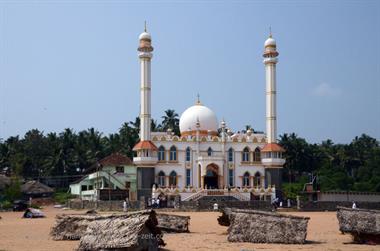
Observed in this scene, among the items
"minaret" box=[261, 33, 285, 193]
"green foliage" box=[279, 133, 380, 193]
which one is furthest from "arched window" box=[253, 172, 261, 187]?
"green foliage" box=[279, 133, 380, 193]

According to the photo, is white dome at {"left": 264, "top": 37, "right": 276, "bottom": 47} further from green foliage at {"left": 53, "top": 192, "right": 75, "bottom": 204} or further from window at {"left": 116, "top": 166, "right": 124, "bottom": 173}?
green foliage at {"left": 53, "top": 192, "right": 75, "bottom": 204}

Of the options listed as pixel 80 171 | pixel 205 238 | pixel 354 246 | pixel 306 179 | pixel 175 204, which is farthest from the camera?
pixel 80 171

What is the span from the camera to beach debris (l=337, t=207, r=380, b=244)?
19547mm

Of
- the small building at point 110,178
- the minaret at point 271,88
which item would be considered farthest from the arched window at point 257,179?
the small building at point 110,178

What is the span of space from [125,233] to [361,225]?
777 cm

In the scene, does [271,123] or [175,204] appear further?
[271,123]

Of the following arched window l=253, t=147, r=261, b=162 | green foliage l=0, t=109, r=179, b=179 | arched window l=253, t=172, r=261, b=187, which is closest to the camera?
arched window l=253, t=172, r=261, b=187

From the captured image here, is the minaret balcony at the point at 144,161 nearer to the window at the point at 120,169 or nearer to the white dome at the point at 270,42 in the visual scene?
the window at the point at 120,169

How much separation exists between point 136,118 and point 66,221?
5223 cm

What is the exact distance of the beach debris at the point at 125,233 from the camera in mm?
15742

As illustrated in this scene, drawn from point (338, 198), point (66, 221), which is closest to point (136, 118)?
point (338, 198)

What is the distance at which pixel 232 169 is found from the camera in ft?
187

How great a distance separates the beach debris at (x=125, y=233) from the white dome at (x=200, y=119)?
40.8 metres

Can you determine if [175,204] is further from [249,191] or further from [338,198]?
[338,198]
